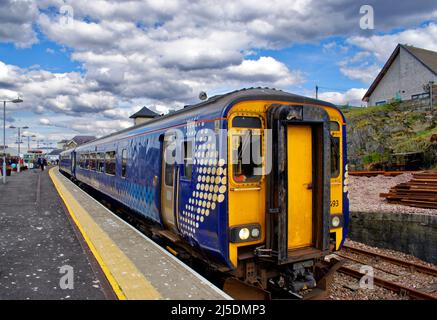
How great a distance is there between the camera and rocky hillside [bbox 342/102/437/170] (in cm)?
2134

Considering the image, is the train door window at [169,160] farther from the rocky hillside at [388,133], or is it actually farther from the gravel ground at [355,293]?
the rocky hillside at [388,133]

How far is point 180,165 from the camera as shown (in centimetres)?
646

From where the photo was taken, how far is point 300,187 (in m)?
5.61

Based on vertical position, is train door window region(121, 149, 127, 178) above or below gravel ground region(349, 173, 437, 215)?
above

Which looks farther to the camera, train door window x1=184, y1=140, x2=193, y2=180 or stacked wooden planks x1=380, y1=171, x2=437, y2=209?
stacked wooden planks x1=380, y1=171, x2=437, y2=209

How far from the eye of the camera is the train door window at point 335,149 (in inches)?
250

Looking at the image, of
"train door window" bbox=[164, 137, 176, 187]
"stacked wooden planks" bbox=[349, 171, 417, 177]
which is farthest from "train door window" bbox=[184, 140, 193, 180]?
"stacked wooden planks" bbox=[349, 171, 417, 177]

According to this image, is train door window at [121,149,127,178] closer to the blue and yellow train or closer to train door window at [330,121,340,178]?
the blue and yellow train

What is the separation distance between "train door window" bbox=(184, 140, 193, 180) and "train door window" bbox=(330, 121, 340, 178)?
2.50 meters

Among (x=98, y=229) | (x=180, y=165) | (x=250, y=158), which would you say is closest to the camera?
(x=250, y=158)

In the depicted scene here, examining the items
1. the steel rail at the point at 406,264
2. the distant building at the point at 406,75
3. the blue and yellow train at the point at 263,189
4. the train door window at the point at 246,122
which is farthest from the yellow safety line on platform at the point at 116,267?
the distant building at the point at 406,75
